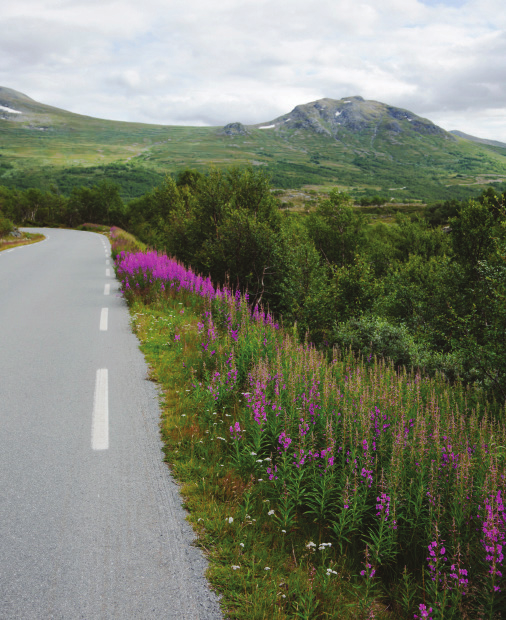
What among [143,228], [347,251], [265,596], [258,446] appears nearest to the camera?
[265,596]

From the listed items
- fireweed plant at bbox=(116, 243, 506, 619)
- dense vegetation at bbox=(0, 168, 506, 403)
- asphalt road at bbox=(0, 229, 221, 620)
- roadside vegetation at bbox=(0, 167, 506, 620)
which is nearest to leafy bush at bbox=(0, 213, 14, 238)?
dense vegetation at bbox=(0, 168, 506, 403)

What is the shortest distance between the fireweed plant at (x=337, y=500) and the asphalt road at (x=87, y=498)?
0.96 feet

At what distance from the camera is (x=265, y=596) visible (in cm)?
263

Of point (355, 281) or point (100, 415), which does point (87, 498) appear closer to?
point (100, 415)

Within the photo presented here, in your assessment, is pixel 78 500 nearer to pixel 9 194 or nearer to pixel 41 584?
pixel 41 584

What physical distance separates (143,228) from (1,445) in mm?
68672

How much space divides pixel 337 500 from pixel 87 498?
2193 millimetres

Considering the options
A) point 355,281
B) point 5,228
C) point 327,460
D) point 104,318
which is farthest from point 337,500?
point 5,228

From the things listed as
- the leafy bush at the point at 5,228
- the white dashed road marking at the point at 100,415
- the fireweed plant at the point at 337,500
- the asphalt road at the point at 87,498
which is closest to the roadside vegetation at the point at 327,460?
the fireweed plant at the point at 337,500

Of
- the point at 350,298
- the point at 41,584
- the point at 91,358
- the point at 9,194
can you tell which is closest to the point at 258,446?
the point at 41,584

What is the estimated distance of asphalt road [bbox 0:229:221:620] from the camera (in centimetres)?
262

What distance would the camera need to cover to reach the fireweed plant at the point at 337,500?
268 centimetres

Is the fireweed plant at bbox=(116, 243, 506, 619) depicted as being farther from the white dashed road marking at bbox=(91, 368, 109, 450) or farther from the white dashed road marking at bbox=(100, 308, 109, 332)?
the white dashed road marking at bbox=(100, 308, 109, 332)

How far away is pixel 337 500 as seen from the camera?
3.48 meters
